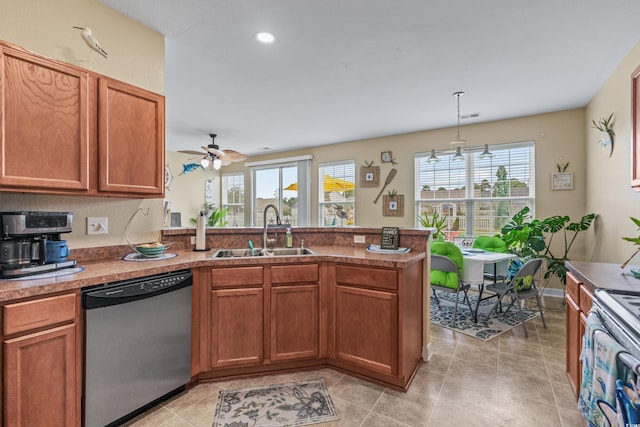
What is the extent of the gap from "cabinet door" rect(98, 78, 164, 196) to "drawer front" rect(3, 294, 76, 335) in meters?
0.73

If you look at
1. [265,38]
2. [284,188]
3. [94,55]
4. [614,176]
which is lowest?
[614,176]

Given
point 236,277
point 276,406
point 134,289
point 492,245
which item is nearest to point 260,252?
point 236,277

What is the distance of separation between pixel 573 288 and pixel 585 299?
28 centimetres

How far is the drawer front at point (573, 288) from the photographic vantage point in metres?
1.85

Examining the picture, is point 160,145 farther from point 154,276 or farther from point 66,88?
point 154,276

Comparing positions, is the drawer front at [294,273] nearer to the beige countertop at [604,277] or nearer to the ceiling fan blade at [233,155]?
the beige countertop at [604,277]

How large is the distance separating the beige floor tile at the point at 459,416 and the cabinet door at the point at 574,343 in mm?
545

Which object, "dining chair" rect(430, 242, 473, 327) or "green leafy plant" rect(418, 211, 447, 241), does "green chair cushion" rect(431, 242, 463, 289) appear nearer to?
"dining chair" rect(430, 242, 473, 327)

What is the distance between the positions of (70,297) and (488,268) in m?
4.16

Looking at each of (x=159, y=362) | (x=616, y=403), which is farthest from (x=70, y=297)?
(x=616, y=403)

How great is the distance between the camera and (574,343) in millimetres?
1901

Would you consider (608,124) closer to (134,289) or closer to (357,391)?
(357,391)

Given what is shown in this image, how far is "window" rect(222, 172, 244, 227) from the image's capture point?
25.9 ft

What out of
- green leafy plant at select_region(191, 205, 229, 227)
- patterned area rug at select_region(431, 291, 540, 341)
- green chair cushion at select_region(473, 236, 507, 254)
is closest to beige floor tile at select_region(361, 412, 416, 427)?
patterned area rug at select_region(431, 291, 540, 341)
